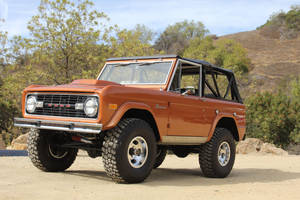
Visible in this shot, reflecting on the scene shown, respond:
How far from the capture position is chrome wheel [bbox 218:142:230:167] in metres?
7.84

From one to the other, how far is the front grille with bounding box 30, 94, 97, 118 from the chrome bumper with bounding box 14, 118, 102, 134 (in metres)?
0.18

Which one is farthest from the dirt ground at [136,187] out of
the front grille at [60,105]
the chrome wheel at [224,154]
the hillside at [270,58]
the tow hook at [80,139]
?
the hillside at [270,58]

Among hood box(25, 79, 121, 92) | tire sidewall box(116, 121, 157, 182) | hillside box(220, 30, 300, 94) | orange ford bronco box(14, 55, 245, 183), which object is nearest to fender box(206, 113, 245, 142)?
orange ford bronco box(14, 55, 245, 183)

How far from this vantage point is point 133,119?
5.95m

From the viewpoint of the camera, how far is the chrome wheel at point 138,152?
19.7 ft

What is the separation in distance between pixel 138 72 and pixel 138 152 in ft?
6.09

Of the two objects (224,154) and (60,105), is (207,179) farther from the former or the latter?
(60,105)

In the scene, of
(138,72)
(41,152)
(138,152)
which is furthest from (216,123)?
(41,152)

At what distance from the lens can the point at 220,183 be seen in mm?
6887

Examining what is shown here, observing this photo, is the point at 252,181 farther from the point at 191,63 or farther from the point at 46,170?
the point at 46,170

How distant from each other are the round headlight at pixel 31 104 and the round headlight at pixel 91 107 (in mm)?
1211

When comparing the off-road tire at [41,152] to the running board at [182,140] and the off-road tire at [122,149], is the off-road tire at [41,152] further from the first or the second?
the running board at [182,140]

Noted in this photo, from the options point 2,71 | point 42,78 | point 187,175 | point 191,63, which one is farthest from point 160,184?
point 2,71

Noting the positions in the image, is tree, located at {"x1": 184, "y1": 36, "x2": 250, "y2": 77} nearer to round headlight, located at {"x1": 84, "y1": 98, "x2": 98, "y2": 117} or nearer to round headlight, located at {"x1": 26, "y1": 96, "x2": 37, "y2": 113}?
round headlight, located at {"x1": 26, "y1": 96, "x2": 37, "y2": 113}
